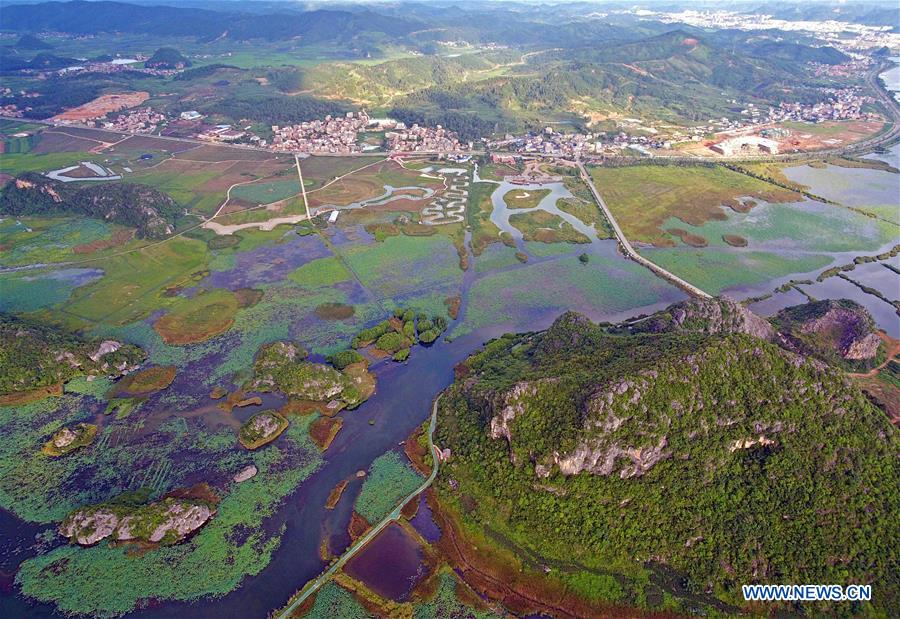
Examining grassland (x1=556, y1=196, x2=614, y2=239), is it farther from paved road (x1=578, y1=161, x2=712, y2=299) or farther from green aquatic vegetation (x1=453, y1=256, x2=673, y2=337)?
green aquatic vegetation (x1=453, y1=256, x2=673, y2=337)

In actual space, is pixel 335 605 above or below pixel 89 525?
below

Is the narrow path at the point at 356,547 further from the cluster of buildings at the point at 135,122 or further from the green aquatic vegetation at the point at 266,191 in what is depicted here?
the cluster of buildings at the point at 135,122

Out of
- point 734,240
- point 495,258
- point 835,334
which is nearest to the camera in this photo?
point 835,334

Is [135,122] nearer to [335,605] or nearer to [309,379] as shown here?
[309,379]

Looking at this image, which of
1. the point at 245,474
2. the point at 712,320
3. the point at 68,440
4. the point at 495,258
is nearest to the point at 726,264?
the point at 712,320

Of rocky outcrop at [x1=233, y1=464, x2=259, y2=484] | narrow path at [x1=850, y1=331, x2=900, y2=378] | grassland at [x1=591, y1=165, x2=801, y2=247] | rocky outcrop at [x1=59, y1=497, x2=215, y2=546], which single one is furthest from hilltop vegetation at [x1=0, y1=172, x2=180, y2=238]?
narrow path at [x1=850, y1=331, x2=900, y2=378]

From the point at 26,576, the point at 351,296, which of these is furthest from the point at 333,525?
the point at 351,296
